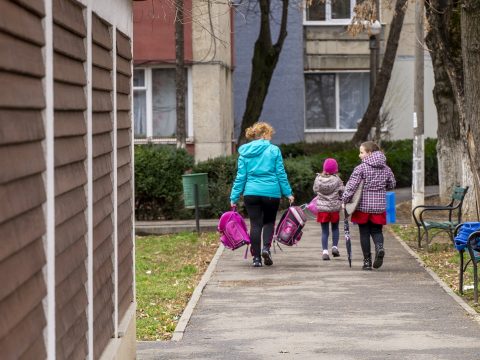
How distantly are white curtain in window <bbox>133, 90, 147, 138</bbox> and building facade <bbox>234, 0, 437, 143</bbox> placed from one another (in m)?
8.47

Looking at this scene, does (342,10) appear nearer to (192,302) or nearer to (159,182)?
(159,182)

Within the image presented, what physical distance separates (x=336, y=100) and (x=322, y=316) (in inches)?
1205

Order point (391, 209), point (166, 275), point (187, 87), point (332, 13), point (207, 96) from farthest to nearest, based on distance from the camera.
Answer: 1. point (332, 13)
2. point (187, 87)
3. point (207, 96)
4. point (391, 209)
5. point (166, 275)

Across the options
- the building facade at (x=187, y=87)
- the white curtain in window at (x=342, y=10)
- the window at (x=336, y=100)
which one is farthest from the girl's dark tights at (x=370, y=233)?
the window at (x=336, y=100)

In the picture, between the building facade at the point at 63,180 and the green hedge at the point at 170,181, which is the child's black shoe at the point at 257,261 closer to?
the green hedge at the point at 170,181

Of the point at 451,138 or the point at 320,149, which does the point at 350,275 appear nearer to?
the point at 451,138

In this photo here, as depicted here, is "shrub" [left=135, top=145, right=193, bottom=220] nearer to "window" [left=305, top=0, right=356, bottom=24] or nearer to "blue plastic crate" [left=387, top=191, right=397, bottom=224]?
"blue plastic crate" [left=387, top=191, right=397, bottom=224]

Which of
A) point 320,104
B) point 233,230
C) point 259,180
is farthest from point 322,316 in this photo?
point 320,104

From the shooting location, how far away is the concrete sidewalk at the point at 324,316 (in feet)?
32.4

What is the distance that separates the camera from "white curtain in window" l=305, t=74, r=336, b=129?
42.1 m

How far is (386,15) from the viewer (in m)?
40.6

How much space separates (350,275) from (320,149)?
2105 centimetres

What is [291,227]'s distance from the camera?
17094mm

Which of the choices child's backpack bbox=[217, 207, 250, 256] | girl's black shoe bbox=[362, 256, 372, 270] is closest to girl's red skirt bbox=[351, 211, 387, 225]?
girl's black shoe bbox=[362, 256, 372, 270]
